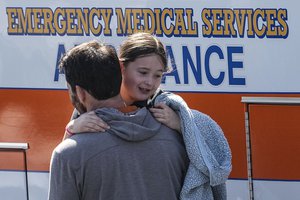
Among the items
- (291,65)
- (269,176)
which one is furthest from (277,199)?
(291,65)

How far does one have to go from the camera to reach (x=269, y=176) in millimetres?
2838

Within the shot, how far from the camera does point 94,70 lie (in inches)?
67.9

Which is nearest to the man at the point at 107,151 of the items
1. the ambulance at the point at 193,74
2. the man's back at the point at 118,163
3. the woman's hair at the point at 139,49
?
the man's back at the point at 118,163

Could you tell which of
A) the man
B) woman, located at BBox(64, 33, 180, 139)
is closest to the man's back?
the man

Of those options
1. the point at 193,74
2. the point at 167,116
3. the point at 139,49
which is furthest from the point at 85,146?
the point at 193,74

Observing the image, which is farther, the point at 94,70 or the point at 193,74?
the point at 193,74

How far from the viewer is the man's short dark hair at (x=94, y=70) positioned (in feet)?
5.66

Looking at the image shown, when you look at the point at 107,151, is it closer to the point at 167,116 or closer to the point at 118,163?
the point at 118,163

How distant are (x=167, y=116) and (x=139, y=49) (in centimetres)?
25

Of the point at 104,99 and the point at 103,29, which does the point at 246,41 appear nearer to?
the point at 103,29

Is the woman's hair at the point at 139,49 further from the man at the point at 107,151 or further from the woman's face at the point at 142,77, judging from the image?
the man at the point at 107,151

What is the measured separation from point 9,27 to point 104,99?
1.44 m

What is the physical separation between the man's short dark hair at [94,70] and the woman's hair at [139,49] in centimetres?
17

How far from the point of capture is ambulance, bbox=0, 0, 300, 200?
2.80 metres
